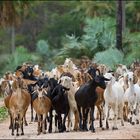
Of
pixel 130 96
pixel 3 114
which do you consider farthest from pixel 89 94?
pixel 3 114

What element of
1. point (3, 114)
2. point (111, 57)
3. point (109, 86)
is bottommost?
point (3, 114)

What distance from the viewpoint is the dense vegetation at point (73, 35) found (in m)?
41.7

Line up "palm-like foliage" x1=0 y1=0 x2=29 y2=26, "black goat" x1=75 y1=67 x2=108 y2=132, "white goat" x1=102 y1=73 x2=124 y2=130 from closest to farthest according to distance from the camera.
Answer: "black goat" x1=75 y1=67 x2=108 y2=132, "white goat" x1=102 y1=73 x2=124 y2=130, "palm-like foliage" x1=0 y1=0 x2=29 y2=26

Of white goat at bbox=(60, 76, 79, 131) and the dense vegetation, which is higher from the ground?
the dense vegetation

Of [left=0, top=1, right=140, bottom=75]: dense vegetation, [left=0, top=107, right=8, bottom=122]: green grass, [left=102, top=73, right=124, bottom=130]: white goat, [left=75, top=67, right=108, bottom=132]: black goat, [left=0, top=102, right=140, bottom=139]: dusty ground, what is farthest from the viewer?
[left=0, top=1, right=140, bottom=75]: dense vegetation

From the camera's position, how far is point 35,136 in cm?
1891

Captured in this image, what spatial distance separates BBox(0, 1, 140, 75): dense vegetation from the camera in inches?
1642

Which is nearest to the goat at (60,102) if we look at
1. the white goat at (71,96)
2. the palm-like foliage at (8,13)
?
the white goat at (71,96)

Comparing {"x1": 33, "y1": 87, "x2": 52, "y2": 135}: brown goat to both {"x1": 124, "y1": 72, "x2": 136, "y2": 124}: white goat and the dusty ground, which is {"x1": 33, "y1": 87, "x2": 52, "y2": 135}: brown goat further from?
{"x1": 124, "y1": 72, "x2": 136, "y2": 124}: white goat

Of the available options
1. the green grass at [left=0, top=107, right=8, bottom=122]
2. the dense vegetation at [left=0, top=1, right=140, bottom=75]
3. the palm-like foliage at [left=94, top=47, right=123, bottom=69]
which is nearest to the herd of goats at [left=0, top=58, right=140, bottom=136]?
the green grass at [left=0, top=107, right=8, bottom=122]

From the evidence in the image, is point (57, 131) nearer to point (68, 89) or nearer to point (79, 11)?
point (68, 89)

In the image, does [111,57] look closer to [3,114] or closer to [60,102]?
[3,114]

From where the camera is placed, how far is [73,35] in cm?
4778

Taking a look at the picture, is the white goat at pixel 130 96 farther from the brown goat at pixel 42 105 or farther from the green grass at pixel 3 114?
the green grass at pixel 3 114
